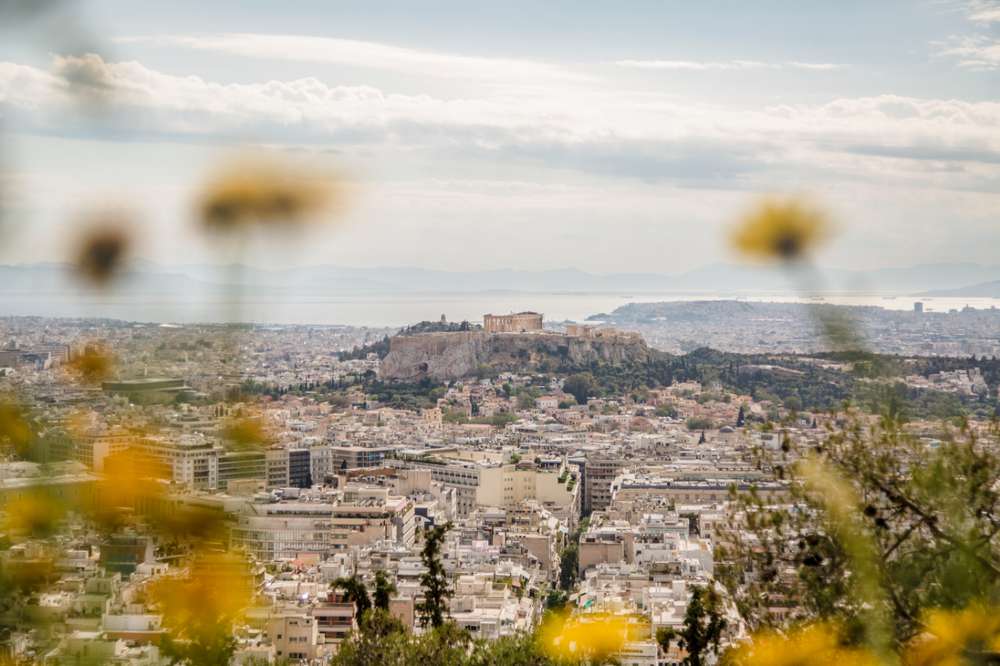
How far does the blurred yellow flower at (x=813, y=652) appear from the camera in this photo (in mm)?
2229

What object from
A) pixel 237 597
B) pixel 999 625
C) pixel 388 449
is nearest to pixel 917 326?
pixel 999 625

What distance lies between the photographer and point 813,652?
226 centimetres

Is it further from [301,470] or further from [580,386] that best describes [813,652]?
[580,386]

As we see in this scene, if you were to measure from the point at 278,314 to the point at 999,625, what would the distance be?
4.62 ft

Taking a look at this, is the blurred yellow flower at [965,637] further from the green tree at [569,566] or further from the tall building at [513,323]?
the tall building at [513,323]

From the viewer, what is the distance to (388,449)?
1131 inches

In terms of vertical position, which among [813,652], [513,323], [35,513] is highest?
[35,513]

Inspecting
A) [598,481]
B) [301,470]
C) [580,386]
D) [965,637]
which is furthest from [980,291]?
[580,386]

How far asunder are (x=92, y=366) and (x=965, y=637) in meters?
1.41

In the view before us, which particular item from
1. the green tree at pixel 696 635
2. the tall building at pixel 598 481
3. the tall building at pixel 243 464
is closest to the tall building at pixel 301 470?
the tall building at pixel 598 481

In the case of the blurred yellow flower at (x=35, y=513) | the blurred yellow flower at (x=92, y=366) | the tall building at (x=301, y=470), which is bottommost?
the tall building at (x=301, y=470)

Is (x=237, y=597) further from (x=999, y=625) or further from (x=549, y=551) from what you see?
(x=549, y=551)

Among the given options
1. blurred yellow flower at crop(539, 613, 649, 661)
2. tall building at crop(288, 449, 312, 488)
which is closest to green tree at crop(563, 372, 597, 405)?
tall building at crop(288, 449, 312, 488)

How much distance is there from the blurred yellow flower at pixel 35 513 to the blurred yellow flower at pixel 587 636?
372cm
